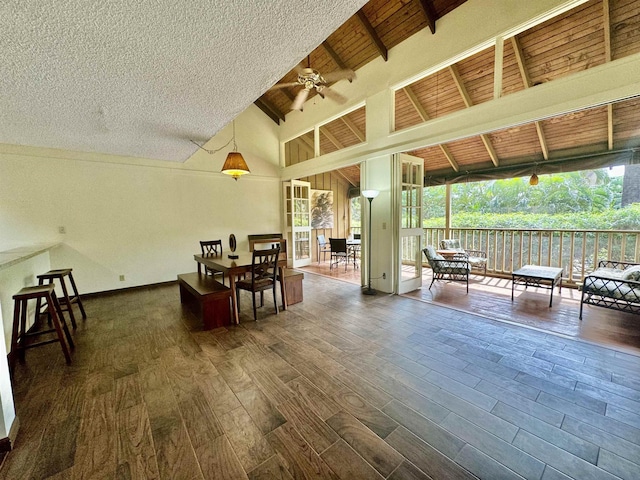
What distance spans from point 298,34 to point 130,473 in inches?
108

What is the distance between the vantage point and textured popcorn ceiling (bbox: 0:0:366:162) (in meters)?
1.46

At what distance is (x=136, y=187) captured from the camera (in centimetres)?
484

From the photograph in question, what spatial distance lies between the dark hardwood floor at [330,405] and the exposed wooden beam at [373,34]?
411cm

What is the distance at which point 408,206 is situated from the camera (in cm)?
450

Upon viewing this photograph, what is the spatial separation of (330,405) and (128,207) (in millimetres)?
5033

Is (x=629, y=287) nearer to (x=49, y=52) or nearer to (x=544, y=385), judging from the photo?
(x=544, y=385)

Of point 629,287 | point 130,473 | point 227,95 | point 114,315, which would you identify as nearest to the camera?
point 130,473

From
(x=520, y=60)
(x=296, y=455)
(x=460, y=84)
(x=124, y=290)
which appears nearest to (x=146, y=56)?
(x=296, y=455)

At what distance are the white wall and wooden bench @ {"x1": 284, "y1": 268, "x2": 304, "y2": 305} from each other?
2.76 m

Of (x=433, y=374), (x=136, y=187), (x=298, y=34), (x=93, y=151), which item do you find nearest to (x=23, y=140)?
(x=93, y=151)

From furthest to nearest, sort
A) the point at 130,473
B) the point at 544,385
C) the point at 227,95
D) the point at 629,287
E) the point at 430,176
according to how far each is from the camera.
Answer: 1. the point at 430,176
2. the point at 629,287
3. the point at 227,95
4. the point at 544,385
5. the point at 130,473

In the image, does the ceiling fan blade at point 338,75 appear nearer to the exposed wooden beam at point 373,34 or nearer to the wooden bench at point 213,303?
the exposed wooden beam at point 373,34

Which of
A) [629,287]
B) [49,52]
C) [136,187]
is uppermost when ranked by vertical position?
[49,52]

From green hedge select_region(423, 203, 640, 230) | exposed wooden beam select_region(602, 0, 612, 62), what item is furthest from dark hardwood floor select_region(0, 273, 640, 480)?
green hedge select_region(423, 203, 640, 230)
